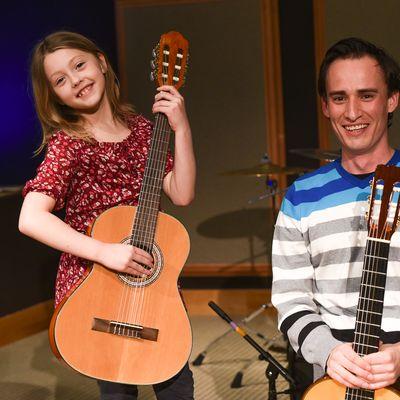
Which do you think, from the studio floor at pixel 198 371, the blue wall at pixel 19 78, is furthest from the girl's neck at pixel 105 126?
the blue wall at pixel 19 78

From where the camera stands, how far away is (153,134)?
2223 mm

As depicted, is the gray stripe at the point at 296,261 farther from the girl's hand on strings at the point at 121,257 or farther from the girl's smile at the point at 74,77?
the girl's smile at the point at 74,77

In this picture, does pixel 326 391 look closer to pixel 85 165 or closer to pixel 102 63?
pixel 85 165

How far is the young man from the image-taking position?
5.83 ft

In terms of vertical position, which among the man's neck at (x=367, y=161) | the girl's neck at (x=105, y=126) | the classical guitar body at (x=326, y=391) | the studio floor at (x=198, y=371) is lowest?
the studio floor at (x=198, y=371)

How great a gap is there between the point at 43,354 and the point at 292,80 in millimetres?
2362

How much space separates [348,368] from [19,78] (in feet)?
12.2

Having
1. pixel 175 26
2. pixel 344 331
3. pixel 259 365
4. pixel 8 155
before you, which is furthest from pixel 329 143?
pixel 344 331

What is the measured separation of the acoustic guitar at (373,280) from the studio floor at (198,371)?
198 centimetres

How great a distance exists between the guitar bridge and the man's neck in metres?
0.75

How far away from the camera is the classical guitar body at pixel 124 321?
6.88 ft

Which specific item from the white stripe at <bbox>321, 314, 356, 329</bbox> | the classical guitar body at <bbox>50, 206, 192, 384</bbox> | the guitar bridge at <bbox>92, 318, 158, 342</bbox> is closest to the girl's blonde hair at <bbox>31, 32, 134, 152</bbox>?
the classical guitar body at <bbox>50, 206, 192, 384</bbox>

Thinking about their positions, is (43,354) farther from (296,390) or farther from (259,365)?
(296,390)

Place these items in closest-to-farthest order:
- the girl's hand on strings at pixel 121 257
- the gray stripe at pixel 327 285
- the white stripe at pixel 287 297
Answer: the gray stripe at pixel 327 285, the white stripe at pixel 287 297, the girl's hand on strings at pixel 121 257
